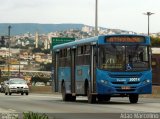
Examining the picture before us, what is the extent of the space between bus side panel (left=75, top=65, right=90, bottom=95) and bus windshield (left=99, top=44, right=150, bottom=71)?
153 cm

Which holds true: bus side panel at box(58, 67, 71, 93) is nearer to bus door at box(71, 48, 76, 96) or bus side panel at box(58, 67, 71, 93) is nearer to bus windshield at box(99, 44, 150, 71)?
bus door at box(71, 48, 76, 96)

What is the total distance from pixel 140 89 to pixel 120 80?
1071 millimetres

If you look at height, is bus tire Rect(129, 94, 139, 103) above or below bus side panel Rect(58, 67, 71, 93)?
below

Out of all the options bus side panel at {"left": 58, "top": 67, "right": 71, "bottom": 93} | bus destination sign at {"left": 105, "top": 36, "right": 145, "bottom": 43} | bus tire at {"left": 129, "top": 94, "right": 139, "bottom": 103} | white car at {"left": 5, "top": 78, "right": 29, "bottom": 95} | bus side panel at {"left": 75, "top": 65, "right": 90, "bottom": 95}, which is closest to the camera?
bus destination sign at {"left": 105, "top": 36, "right": 145, "bottom": 43}

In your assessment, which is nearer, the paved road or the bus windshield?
the paved road

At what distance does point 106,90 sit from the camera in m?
27.9

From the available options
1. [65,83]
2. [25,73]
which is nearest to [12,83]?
[65,83]

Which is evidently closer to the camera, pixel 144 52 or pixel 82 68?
pixel 144 52

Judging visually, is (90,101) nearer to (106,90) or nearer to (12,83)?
(106,90)

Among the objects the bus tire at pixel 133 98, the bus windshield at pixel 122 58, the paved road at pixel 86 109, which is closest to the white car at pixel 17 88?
the bus tire at pixel 133 98

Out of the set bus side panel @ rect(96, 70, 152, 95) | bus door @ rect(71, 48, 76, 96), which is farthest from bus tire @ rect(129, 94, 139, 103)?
bus door @ rect(71, 48, 76, 96)

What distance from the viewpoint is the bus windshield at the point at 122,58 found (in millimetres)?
27859

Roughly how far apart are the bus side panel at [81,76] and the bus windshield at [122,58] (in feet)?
5.00

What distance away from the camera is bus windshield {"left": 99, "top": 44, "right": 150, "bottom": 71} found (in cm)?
2786
